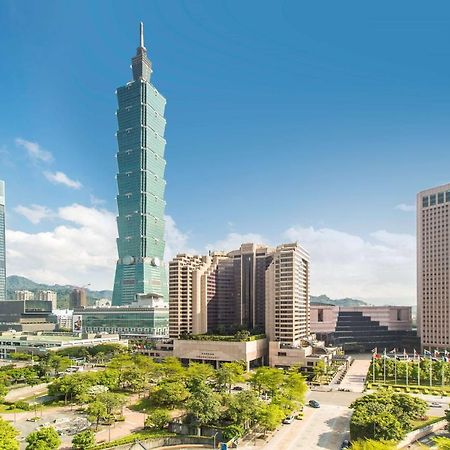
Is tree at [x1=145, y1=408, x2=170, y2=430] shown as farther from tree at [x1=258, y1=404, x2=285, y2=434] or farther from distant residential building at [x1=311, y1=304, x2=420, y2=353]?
distant residential building at [x1=311, y1=304, x2=420, y2=353]

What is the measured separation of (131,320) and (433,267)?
12581cm

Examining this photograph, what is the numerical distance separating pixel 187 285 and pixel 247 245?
25.4 meters

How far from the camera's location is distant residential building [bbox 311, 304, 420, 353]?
14250 centimetres

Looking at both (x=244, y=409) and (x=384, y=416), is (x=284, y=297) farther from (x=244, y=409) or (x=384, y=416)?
(x=384, y=416)

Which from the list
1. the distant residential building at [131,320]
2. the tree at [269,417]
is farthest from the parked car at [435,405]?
the distant residential building at [131,320]

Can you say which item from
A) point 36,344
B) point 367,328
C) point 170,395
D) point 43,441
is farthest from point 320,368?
point 36,344

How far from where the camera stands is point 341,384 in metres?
88.9

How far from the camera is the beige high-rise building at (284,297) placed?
109 m

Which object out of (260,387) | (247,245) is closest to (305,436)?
(260,387)

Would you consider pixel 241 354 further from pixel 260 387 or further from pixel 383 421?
pixel 383 421

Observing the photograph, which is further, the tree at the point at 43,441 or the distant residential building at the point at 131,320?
the distant residential building at the point at 131,320

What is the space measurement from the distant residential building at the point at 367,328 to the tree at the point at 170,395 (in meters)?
83.6

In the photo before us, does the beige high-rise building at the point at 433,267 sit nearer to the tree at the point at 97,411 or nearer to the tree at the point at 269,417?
the tree at the point at 269,417

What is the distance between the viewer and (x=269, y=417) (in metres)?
55.6
